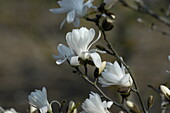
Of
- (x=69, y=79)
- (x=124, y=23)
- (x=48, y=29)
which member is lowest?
(x=69, y=79)

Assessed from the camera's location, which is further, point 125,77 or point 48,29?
point 48,29

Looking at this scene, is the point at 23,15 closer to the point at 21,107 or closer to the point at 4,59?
the point at 21,107

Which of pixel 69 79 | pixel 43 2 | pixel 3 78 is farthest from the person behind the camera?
pixel 3 78

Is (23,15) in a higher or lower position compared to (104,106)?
lower

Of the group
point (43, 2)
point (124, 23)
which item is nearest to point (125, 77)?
point (124, 23)

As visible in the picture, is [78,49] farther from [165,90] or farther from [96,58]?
[165,90]

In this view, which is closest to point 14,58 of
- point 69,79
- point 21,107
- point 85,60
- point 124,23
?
point 69,79

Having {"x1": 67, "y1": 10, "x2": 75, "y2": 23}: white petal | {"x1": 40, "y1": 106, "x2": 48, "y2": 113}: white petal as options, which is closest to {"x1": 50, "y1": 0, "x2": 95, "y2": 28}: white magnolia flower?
{"x1": 67, "y1": 10, "x2": 75, "y2": 23}: white petal

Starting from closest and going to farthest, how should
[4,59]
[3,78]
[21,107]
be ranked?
1. [21,107]
2. [3,78]
3. [4,59]
